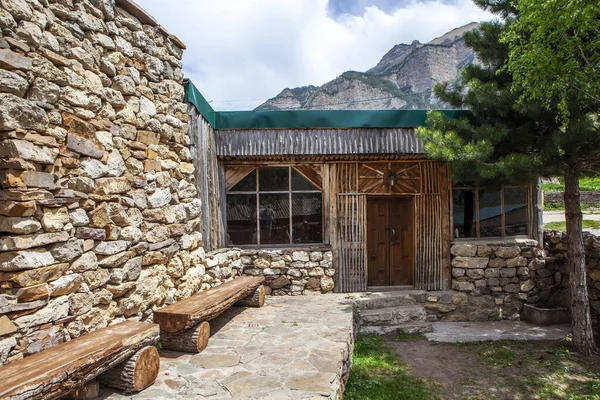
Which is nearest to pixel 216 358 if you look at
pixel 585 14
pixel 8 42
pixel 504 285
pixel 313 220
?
pixel 8 42

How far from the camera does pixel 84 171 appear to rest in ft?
10.9

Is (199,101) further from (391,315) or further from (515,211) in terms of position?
(515,211)

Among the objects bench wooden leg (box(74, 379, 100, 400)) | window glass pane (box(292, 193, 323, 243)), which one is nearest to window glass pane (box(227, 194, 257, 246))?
window glass pane (box(292, 193, 323, 243))

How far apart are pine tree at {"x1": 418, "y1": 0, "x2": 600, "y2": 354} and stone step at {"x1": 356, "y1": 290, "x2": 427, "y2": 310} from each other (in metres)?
2.28

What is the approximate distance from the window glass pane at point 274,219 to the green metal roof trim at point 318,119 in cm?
134

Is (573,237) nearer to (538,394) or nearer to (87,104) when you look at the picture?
(538,394)

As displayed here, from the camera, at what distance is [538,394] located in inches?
176

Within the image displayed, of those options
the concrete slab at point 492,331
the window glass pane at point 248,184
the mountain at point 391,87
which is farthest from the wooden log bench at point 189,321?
the mountain at point 391,87

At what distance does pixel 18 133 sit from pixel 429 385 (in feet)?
16.0

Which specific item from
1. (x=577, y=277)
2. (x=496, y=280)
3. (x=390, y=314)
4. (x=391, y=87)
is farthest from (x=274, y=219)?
(x=391, y=87)

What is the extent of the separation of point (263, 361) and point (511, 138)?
4.93 m

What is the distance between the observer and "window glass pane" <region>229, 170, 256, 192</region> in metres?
7.20

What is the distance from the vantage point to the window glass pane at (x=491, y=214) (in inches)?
288

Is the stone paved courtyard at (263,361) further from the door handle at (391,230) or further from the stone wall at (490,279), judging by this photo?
the stone wall at (490,279)
